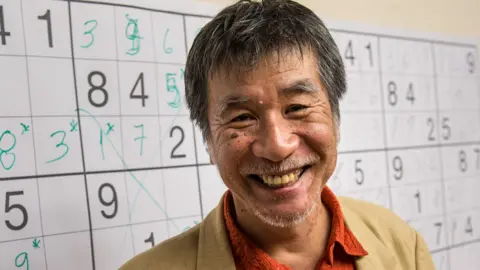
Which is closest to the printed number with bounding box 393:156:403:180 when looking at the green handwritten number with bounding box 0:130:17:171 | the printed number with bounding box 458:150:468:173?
the printed number with bounding box 458:150:468:173

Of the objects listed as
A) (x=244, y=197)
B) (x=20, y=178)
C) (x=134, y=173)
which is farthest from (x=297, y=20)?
(x=20, y=178)

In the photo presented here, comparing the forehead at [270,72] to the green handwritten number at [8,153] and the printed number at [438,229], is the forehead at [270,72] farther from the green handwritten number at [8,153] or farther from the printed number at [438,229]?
the printed number at [438,229]

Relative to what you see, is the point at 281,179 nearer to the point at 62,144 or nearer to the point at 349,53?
the point at 62,144

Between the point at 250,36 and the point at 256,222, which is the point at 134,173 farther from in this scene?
the point at 250,36

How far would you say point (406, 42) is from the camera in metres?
1.55

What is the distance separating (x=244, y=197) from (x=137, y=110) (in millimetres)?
362

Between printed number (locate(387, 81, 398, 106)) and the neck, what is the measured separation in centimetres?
70

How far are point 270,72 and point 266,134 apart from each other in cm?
11

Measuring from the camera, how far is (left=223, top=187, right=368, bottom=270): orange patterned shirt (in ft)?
2.91

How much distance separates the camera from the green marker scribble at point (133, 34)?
1.06 m

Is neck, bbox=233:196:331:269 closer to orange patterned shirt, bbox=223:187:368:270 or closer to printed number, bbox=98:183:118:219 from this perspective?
orange patterned shirt, bbox=223:187:368:270

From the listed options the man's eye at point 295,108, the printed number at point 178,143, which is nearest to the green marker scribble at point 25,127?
the printed number at point 178,143

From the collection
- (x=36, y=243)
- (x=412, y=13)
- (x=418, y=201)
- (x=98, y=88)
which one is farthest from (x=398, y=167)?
(x=36, y=243)

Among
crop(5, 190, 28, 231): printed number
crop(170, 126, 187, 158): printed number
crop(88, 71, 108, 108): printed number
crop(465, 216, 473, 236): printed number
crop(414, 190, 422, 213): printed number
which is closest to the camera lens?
crop(5, 190, 28, 231): printed number
